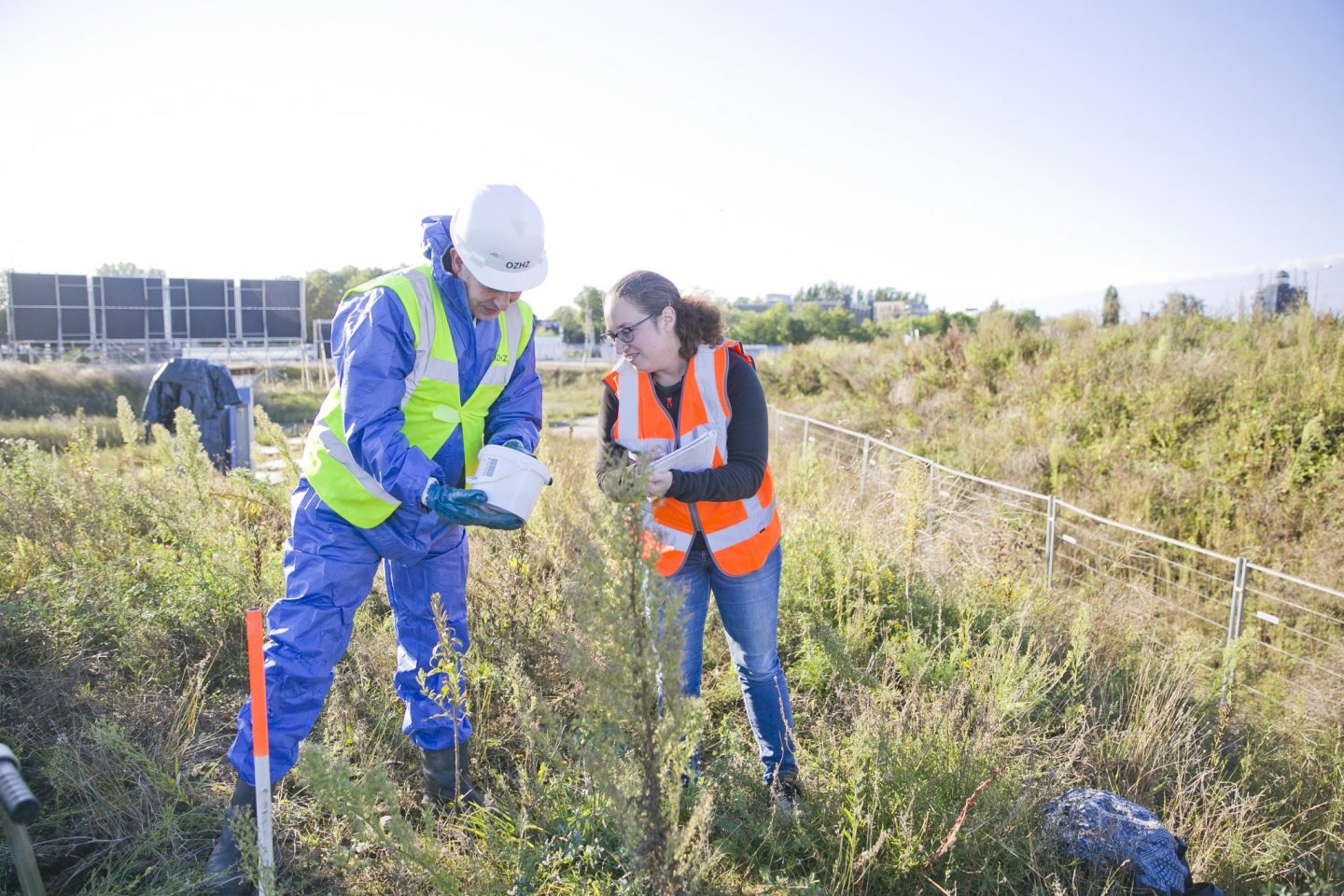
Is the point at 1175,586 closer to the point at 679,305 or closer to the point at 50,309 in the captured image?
the point at 679,305

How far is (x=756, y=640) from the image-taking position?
8.36 feet

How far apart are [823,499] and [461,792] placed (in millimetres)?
3135

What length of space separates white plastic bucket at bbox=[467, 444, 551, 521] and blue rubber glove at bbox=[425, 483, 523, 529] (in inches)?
1.0

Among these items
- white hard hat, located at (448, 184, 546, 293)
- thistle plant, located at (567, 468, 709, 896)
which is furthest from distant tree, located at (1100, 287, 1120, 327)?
thistle plant, located at (567, 468, 709, 896)

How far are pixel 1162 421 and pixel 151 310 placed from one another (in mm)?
29334

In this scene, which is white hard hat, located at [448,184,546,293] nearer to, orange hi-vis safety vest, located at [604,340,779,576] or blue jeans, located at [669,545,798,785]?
orange hi-vis safety vest, located at [604,340,779,576]

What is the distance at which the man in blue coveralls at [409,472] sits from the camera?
2275mm

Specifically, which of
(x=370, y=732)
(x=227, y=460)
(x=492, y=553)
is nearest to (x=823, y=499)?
(x=492, y=553)

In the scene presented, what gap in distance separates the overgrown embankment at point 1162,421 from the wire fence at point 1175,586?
0.41 meters

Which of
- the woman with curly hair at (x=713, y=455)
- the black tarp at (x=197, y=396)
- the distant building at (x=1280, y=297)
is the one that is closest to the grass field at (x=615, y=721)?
the woman with curly hair at (x=713, y=455)

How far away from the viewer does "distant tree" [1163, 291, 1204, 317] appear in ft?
34.6

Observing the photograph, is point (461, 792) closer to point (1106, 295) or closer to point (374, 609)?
point (374, 609)

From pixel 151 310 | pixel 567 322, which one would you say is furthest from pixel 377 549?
pixel 567 322

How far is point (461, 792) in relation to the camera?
257 centimetres
